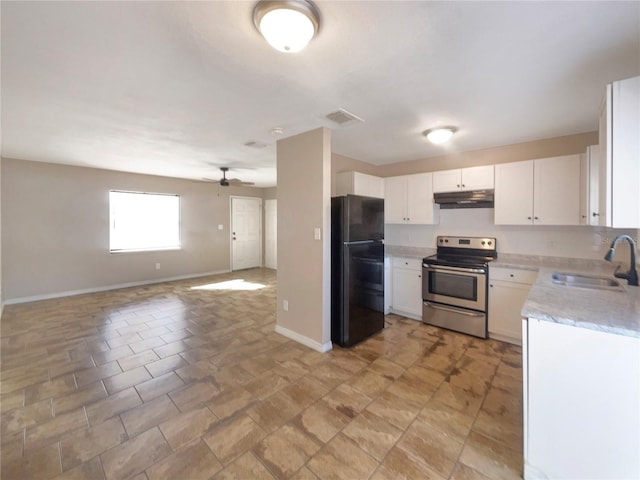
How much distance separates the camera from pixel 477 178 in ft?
11.5

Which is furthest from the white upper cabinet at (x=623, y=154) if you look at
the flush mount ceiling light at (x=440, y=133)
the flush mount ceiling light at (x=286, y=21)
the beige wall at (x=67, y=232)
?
the beige wall at (x=67, y=232)

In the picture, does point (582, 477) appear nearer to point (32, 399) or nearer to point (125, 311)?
point (32, 399)

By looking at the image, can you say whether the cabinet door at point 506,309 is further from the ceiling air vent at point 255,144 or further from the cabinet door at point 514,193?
the ceiling air vent at point 255,144

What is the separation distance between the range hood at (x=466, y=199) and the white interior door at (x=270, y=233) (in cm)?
524

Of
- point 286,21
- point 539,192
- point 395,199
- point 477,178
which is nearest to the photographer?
point 286,21

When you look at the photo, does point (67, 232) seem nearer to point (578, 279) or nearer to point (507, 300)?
point (507, 300)

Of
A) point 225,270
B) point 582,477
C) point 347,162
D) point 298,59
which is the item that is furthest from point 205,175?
point 582,477

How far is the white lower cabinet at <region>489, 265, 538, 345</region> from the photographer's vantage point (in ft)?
10.1

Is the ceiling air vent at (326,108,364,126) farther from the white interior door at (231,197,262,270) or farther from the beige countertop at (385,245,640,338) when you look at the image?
the white interior door at (231,197,262,270)

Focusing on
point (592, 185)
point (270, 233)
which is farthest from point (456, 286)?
point (270, 233)

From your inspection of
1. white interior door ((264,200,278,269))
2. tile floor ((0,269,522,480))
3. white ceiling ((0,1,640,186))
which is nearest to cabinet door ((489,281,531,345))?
tile floor ((0,269,522,480))

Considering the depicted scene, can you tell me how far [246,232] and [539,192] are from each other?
6.68m

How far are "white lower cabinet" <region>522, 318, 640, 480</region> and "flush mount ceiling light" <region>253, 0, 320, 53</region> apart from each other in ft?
6.39

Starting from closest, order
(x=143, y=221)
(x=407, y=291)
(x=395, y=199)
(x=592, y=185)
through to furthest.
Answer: (x=592, y=185) → (x=407, y=291) → (x=395, y=199) → (x=143, y=221)
